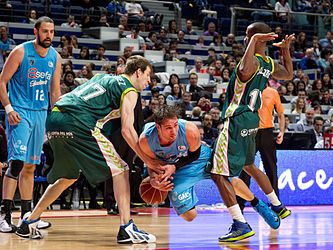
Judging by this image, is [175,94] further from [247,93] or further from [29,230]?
[29,230]

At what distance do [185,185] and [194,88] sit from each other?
7.96 metres

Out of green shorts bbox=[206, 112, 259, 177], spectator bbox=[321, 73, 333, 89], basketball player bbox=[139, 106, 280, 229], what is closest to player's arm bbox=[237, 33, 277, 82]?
green shorts bbox=[206, 112, 259, 177]

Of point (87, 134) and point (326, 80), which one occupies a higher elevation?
point (87, 134)

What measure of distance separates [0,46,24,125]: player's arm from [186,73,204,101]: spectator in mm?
7527

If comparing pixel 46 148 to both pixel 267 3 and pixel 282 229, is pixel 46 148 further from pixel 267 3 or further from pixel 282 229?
pixel 267 3

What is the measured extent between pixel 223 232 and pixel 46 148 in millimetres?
3662

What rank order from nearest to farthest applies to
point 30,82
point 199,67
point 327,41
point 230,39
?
1. point 30,82
2. point 199,67
3. point 230,39
4. point 327,41

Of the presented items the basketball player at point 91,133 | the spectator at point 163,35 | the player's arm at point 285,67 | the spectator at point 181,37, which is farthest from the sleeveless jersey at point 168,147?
the spectator at point 181,37

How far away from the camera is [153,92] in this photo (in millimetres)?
11867

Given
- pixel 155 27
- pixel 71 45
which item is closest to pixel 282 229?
pixel 71 45

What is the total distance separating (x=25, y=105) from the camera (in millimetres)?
5496

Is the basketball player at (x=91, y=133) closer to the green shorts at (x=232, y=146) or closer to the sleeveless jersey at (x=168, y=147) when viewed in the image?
the sleeveless jersey at (x=168, y=147)

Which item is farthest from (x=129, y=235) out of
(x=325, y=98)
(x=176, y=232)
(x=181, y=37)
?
(x=181, y=37)

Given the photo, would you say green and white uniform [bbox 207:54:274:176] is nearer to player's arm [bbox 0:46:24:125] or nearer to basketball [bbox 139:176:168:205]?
basketball [bbox 139:176:168:205]
